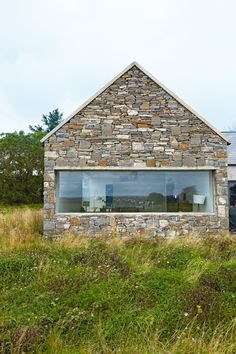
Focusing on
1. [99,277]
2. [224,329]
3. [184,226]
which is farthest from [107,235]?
[224,329]

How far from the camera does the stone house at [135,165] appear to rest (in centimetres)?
1129

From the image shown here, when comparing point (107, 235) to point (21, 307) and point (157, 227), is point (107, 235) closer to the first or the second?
point (157, 227)

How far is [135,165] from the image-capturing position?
11375 millimetres

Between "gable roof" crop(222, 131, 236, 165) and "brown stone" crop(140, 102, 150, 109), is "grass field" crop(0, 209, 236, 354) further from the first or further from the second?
"gable roof" crop(222, 131, 236, 165)

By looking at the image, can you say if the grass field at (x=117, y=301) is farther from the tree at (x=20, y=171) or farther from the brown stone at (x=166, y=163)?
the tree at (x=20, y=171)

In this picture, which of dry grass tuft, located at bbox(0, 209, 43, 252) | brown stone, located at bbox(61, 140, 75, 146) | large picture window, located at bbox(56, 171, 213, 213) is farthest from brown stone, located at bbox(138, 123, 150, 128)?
dry grass tuft, located at bbox(0, 209, 43, 252)

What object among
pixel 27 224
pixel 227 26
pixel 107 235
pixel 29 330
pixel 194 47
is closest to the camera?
pixel 29 330

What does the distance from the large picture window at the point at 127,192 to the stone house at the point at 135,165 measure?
0.11 feet

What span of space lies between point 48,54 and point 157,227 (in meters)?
10.9

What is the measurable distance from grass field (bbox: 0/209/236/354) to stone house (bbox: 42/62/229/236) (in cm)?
257

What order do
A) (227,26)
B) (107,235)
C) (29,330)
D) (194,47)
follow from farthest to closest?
(194,47) < (227,26) < (107,235) < (29,330)

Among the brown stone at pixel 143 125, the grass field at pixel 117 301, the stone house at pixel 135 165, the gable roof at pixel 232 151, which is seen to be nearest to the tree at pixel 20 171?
the gable roof at pixel 232 151

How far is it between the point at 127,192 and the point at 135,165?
0.96m

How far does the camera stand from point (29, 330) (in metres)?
4.24
